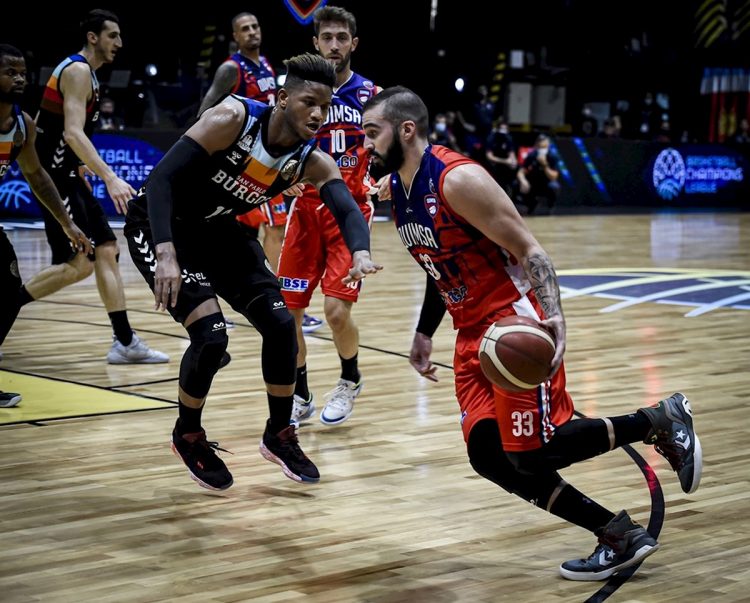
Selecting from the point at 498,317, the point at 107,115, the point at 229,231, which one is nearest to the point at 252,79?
the point at 229,231

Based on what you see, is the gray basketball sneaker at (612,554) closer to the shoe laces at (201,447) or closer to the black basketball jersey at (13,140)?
the shoe laces at (201,447)

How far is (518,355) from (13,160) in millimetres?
3682

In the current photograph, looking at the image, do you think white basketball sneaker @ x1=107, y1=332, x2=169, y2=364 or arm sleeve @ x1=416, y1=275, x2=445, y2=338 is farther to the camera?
white basketball sneaker @ x1=107, y1=332, x2=169, y2=364

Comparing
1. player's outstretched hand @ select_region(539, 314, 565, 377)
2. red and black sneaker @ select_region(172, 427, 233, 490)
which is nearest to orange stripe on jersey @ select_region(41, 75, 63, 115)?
red and black sneaker @ select_region(172, 427, 233, 490)

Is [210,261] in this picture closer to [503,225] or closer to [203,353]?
[203,353]

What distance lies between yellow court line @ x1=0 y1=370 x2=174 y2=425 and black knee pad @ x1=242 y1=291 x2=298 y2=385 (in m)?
Result: 1.56

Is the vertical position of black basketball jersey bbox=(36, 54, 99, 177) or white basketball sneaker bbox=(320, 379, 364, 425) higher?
black basketball jersey bbox=(36, 54, 99, 177)

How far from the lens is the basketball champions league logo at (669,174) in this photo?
68.9ft

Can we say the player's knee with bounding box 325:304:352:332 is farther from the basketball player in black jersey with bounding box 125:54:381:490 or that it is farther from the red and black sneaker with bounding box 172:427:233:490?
the red and black sneaker with bounding box 172:427:233:490

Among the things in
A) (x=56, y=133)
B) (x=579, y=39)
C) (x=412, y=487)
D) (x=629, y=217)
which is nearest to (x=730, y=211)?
(x=629, y=217)

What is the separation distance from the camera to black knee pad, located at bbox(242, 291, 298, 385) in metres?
4.52

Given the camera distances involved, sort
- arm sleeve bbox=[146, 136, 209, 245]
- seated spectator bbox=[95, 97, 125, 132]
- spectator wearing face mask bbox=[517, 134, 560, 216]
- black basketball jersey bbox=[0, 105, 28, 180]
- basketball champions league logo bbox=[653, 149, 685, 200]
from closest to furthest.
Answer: arm sleeve bbox=[146, 136, 209, 245]
black basketball jersey bbox=[0, 105, 28, 180]
seated spectator bbox=[95, 97, 125, 132]
spectator wearing face mask bbox=[517, 134, 560, 216]
basketball champions league logo bbox=[653, 149, 685, 200]

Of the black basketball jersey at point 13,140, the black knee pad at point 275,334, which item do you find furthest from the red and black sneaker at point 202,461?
the black basketball jersey at point 13,140

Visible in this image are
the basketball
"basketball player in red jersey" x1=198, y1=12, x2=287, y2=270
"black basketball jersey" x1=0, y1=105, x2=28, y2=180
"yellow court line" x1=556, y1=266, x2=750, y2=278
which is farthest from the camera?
"yellow court line" x1=556, y1=266, x2=750, y2=278
